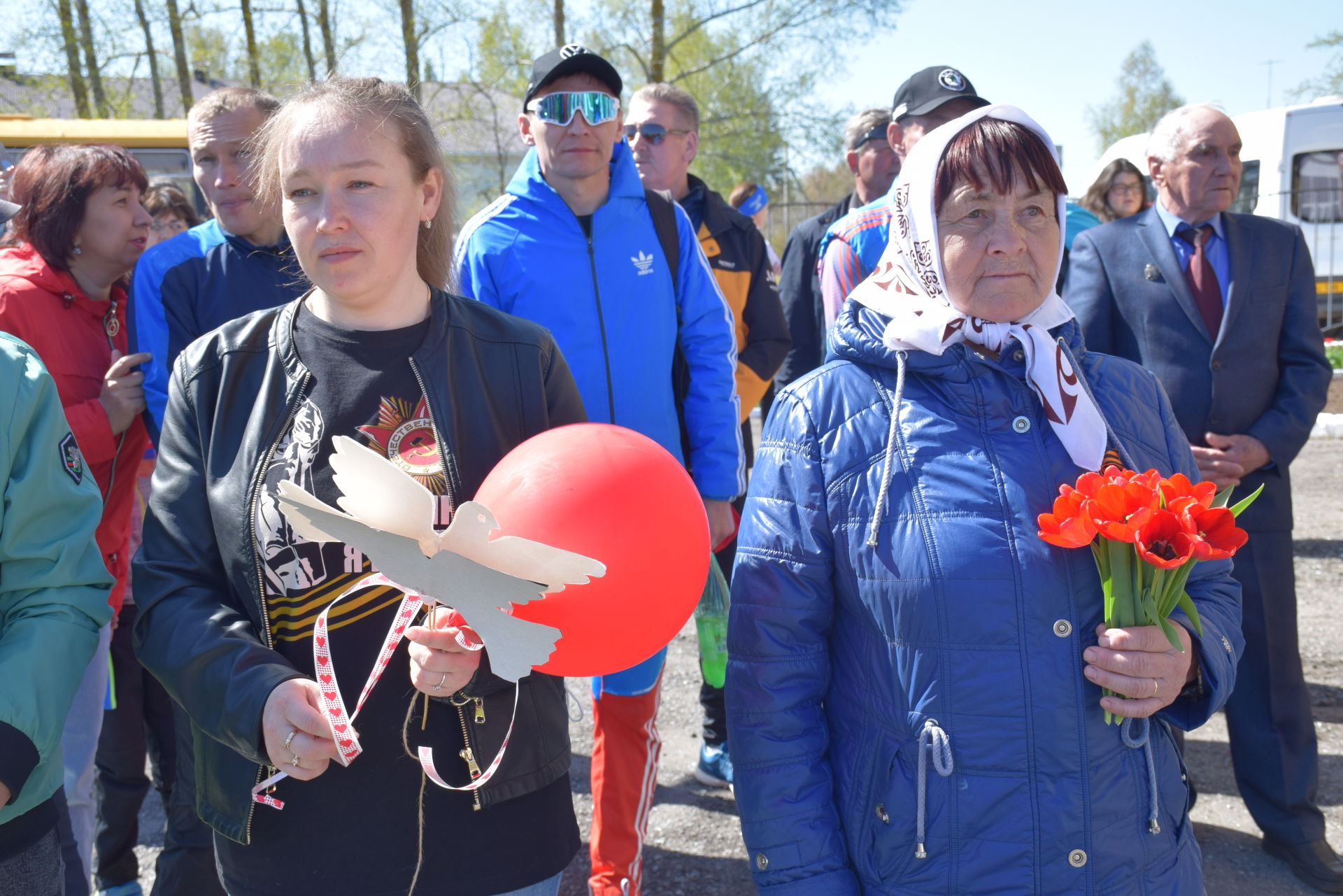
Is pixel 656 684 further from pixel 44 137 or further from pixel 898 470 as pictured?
pixel 44 137

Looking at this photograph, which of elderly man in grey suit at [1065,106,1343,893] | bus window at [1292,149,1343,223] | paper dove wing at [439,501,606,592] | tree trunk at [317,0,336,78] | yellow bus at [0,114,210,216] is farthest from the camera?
tree trunk at [317,0,336,78]

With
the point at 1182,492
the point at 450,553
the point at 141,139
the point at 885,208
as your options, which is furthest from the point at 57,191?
the point at 141,139

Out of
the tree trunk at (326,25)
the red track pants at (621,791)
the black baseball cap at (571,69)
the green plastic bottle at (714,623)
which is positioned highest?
the tree trunk at (326,25)

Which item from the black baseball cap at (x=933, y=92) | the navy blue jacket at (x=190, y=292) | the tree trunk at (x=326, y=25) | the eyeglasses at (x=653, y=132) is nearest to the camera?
the navy blue jacket at (x=190, y=292)

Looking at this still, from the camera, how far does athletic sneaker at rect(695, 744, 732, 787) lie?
13.6 feet

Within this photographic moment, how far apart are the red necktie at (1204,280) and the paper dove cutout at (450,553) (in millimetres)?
3093

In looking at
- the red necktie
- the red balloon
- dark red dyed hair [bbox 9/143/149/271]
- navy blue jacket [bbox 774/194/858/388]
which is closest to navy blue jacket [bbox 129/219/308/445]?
dark red dyed hair [bbox 9/143/149/271]

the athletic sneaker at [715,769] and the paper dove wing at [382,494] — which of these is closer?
the paper dove wing at [382,494]

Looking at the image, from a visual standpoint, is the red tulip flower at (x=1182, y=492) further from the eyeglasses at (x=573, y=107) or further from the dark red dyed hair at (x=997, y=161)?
the eyeglasses at (x=573, y=107)

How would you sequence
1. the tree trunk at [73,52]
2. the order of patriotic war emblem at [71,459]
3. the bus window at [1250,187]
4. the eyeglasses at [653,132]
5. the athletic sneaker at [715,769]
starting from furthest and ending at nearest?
the tree trunk at [73,52] < the bus window at [1250,187] < the eyeglasses at [653,132] < the athletic sneaker at [715,769] < the order of patriotic war emblem at [71,459]

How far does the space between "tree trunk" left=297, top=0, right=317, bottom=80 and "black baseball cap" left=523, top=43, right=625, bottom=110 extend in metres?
16.5

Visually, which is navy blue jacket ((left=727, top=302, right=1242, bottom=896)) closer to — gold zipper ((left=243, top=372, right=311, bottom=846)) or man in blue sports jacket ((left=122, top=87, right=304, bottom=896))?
gold zipper ((left=243, top=372, right=311, bottom=846))

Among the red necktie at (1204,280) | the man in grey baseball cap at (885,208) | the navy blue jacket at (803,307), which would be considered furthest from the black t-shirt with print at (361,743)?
the navy blue jacket at (803,307)

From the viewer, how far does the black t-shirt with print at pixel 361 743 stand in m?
1.72
